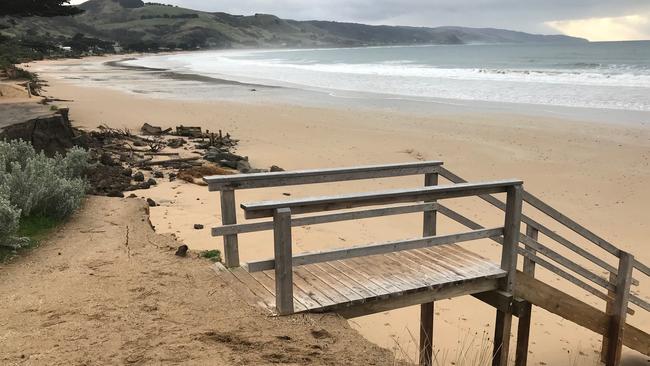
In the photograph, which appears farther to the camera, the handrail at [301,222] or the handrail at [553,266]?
the handrail at [553,266]

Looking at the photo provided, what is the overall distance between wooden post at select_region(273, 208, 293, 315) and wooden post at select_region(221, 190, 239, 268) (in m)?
0.84

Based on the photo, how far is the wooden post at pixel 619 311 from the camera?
17.6 ft

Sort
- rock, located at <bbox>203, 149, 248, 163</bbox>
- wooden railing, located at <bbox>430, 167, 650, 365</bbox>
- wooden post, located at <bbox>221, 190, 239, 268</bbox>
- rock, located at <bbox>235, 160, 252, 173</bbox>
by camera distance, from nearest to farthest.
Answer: wooden post, located at <bbox>221, 190, 239, 268</bbox> → wooden railing, located at <bbox>430, 167, 650, 365</bbox> → rock, located at <bbox>235, 160, 252, 173</bbox> → rock, located at <bbox>203, 149, 248, 163</bbox>

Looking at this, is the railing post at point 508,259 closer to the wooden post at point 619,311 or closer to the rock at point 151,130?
the wooden post at point 619,311

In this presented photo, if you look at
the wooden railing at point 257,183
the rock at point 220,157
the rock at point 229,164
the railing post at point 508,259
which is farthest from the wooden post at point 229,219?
the rock at point 220,157

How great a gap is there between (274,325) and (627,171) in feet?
35.5

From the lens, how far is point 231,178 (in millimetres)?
4359

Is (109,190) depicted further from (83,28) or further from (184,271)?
(83,28)

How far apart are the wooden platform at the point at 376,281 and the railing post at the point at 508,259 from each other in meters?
0.09

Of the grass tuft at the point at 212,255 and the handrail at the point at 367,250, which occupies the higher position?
the handrail at the point at 367,250

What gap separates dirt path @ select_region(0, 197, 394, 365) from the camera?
3473mm

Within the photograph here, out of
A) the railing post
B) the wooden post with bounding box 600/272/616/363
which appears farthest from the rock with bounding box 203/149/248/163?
the wooden post with bounding box 600/272/616/363

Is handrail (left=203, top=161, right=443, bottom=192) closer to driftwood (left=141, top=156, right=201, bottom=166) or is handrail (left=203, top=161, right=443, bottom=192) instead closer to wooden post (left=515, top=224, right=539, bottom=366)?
wooden post (left=515, top=224, right=539, bottom=366)

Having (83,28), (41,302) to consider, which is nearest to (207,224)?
(41,302)
